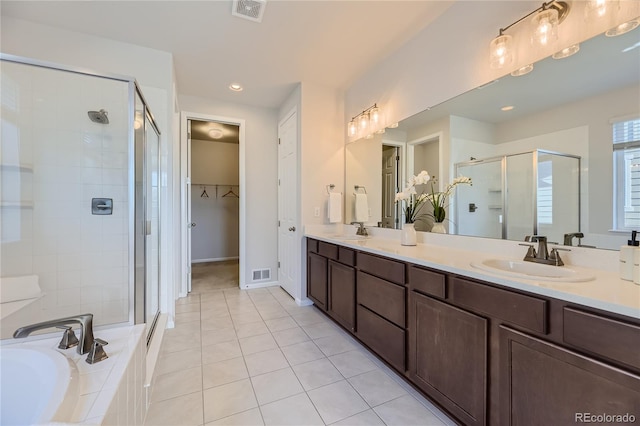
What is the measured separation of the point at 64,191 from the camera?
2.02 metres

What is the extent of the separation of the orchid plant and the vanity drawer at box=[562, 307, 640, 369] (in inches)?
46.1

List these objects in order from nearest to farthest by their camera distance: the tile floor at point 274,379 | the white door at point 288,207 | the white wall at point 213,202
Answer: the tile floor at point 274,379, the white door at point 288,207, the white wall at point 213,202

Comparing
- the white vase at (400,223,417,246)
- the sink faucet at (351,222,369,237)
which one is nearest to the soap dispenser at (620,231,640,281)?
the white vase at (400,223,417,246)

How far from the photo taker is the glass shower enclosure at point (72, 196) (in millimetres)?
1756

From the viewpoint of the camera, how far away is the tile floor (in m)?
1.42

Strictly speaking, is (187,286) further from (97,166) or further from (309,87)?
(309,87)

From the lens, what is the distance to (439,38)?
79.2 inches

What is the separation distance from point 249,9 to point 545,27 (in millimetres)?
1891

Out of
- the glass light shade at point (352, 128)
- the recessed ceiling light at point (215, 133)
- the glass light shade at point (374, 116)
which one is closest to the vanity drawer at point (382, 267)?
the glass light shade at point (374, 116)

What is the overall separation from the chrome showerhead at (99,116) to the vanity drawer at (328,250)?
215 cm

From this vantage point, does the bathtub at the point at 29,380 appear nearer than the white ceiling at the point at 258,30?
Yes

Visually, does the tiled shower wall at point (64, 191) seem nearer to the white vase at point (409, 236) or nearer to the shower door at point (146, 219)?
the shower door at point (146, 219)

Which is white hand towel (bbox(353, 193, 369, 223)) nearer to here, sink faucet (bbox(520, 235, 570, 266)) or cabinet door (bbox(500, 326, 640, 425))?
sink faucet (bbox(520, 235, 570, 266))

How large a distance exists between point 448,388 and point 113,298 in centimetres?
236
